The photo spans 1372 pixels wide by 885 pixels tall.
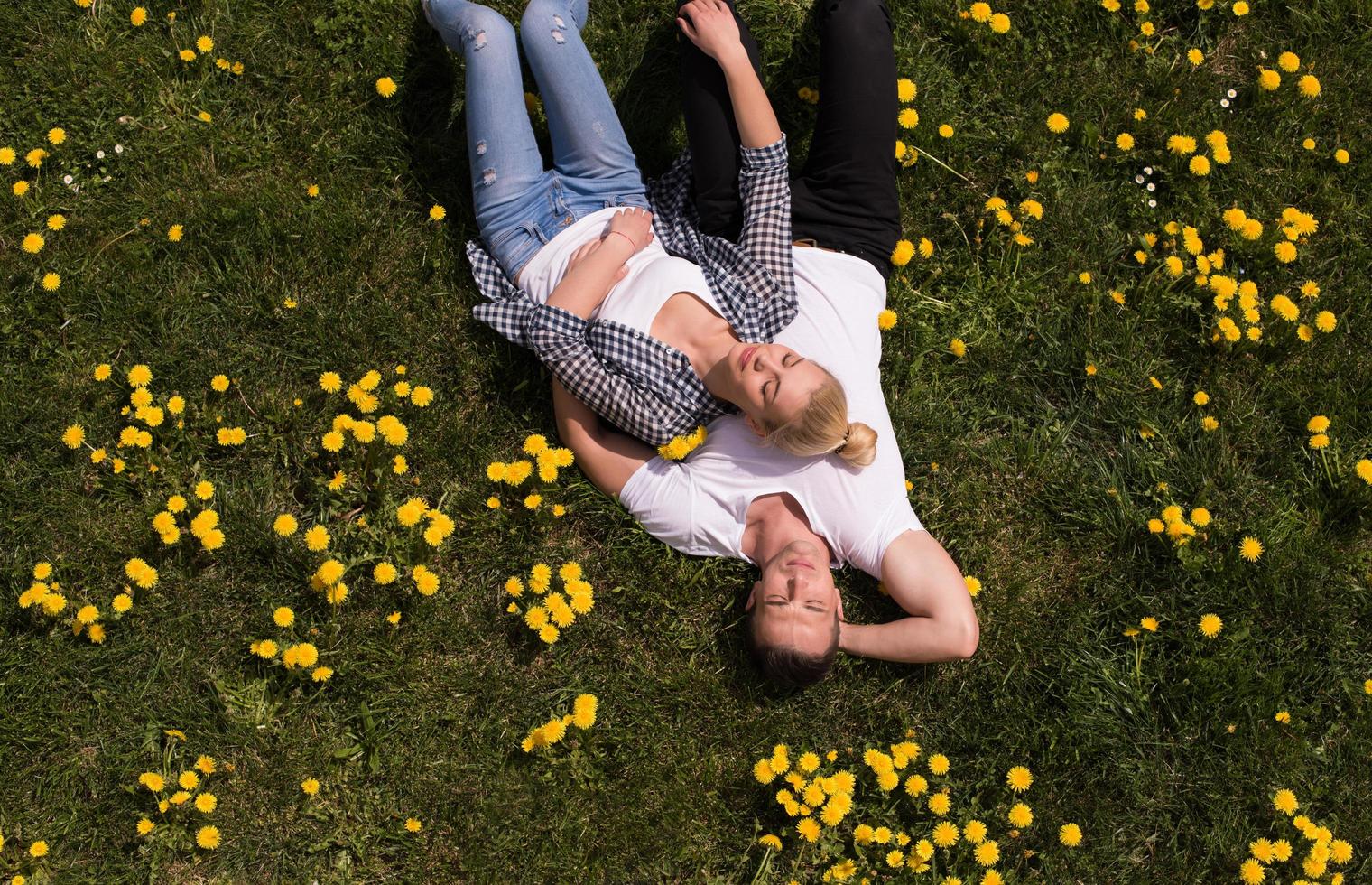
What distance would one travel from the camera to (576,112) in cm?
417

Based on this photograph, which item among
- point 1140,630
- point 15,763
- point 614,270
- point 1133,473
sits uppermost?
point 614,270

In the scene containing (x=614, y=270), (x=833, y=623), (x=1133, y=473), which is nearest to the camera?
(x=833, y=623)

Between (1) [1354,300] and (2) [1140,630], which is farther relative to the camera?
(1) [1354,300]

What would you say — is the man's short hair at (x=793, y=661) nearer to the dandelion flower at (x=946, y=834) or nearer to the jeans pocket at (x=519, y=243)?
the dandelion flower at (x=946, y=834)

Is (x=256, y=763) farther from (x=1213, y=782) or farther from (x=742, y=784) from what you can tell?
(x=1213, y=782)

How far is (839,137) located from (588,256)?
113 cm

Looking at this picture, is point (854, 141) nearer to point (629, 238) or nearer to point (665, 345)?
point (629, 238)

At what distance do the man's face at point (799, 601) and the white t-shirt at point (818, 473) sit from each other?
207 millimetres

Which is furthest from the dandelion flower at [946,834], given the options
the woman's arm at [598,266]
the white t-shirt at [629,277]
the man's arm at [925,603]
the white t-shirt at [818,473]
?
the woman's arm at [598,266]

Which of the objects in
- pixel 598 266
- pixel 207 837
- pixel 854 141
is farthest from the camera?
pixel 854 141

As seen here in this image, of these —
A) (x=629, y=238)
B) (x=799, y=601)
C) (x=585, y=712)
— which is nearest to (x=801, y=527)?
(x=799, y=601)

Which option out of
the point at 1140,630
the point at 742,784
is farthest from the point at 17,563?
the point at 1140,630

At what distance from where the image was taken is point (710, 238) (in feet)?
13.5

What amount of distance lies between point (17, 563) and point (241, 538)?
0.84 m
